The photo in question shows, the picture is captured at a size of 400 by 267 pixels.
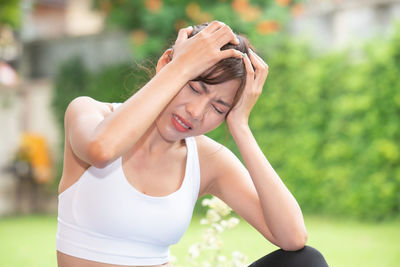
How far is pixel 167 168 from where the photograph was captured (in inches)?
85.1

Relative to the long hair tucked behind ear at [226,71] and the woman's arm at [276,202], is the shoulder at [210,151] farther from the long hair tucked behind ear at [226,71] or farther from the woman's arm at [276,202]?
the long hair tucked behind ear at [226,71]

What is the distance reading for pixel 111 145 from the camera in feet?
5.37

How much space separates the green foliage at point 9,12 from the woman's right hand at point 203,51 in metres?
8.24

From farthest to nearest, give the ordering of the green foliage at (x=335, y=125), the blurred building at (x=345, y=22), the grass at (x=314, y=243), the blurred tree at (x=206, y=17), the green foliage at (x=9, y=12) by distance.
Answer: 1. the green foliage at (x=9, y=12)
2. the blurred tree at (x=206, y=17)
3. the blurred building at (x=345, y=22)
4. the green foliage at (x=335, y=125)
5. the grass at (x=314, y=243)

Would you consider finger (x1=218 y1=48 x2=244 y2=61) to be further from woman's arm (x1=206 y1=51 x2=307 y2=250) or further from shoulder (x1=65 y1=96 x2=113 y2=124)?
shoulder (x1=65 y1=96 x2=113 y2=124)

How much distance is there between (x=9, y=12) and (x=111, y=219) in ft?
27.0

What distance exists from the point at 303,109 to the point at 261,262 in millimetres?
5572

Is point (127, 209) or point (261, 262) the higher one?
point (127, 209)

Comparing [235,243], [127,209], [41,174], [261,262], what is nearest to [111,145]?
[127,209]

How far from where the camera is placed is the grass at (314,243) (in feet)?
18.3

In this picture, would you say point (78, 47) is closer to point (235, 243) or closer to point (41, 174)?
point (41, 174)

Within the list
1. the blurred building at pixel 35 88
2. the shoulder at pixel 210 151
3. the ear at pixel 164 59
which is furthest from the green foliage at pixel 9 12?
the ear at pixel 164 59

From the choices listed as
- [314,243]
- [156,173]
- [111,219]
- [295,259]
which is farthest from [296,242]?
[314,243]

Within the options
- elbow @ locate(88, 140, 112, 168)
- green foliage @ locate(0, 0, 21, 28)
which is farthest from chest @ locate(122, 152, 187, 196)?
green foliage @ locate(0, 0, 21, 28)
